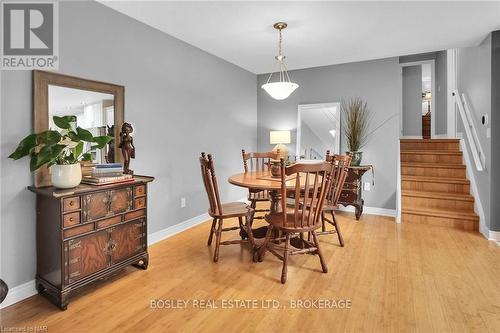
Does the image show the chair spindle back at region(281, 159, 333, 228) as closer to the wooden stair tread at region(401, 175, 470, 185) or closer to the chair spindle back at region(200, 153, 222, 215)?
the chair spindle back at region(200, 153, 222, 215)

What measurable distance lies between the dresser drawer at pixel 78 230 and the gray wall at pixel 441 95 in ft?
20.6

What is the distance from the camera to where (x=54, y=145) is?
182 centimetres

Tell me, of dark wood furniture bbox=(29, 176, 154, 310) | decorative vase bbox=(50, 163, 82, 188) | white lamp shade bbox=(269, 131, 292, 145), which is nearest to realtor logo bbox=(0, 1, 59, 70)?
decorative vase bbox=(50, 163, 82, 188)

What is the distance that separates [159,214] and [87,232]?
1194 mm

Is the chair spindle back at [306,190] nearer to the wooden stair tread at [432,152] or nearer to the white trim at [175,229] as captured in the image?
the white trim at [175,229]

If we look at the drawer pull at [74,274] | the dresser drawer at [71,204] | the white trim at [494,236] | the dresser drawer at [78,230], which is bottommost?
the white trim at [494,236]

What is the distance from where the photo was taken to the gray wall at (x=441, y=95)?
547 cm

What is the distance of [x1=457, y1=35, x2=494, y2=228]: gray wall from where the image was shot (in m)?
3.22

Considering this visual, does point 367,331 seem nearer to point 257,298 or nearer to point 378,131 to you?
point 257,298

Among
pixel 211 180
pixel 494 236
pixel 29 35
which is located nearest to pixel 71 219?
pixel 211 180

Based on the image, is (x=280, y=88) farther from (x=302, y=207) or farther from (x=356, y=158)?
(x=356, y=158)

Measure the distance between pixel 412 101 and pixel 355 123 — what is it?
3202 mm

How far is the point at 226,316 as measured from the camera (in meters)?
1.77

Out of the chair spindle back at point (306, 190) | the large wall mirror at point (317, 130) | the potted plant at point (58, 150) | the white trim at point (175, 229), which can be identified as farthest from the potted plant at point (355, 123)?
the potted plant at point (58, 150)
